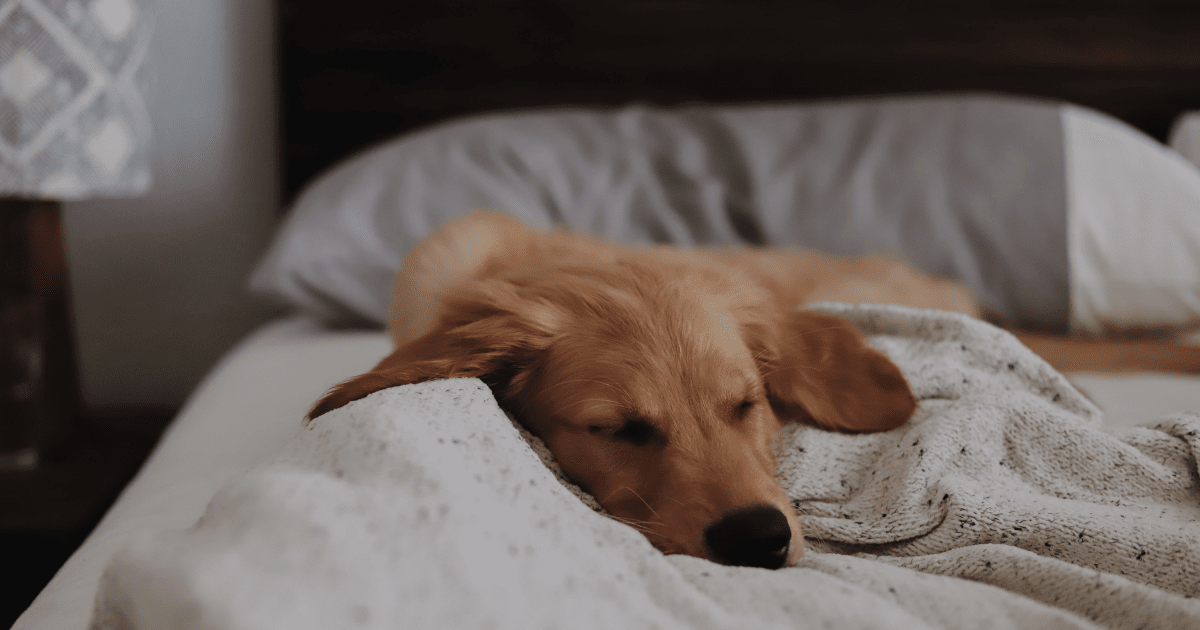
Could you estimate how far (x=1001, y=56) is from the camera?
7.96 ft

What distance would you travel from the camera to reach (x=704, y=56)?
7.98 ft

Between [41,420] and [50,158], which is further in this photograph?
[41,420]

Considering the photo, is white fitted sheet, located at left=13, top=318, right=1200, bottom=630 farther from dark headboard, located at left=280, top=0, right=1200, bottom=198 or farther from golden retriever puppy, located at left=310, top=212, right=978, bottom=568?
dark headboard, located at left=280, top=0, right=1200, bottom=198

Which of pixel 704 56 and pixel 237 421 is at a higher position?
pixel 704 56

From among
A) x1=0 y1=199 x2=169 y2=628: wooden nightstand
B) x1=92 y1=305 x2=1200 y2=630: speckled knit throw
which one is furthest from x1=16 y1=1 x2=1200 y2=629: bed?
x1=0 y1=199 x2=169 y2=628: wooden nightstand

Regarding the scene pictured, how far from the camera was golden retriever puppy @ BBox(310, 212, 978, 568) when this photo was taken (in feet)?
2.75

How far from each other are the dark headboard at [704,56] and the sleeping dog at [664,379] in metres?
1.40

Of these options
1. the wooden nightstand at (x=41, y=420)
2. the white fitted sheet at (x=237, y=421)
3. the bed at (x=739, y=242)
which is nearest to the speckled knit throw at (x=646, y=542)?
the bed at (x=739, y=242)

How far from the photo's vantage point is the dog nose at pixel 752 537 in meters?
0.75

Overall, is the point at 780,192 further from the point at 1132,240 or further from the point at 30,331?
the point at 30,331

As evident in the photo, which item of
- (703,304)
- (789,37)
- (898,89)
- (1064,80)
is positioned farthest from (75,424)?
(1064,80)

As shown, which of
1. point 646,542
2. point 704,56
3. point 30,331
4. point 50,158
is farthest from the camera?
point 704,56

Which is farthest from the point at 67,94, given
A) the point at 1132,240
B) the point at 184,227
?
the point at 1132,240

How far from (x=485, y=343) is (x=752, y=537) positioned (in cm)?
42
